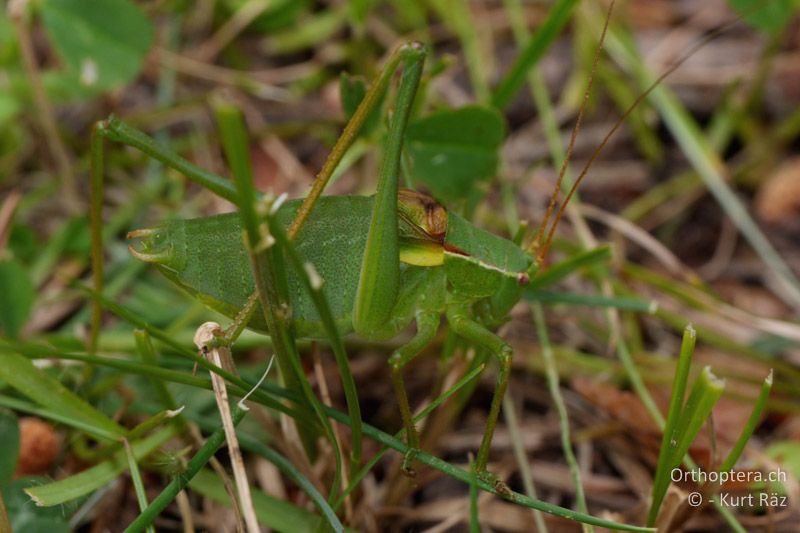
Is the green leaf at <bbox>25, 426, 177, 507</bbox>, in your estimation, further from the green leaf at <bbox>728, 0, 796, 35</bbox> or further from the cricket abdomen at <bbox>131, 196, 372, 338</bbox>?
the green leaf at <bbox>728, 0, 796, 35</bbox>

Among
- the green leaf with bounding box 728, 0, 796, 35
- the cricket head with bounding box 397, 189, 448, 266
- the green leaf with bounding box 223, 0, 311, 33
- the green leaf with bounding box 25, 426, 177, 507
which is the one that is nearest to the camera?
the green leaf with bounding box 25, 426, 177, 507

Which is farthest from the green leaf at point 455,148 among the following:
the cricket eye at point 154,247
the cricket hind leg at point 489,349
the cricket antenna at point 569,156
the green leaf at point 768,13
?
the green leaf at point 768,13

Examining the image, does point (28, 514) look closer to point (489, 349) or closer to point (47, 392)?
point (47, 392)

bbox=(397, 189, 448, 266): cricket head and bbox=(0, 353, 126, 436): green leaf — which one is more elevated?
bbox=(397, 189, 448, 266): cricket head

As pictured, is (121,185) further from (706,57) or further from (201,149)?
(706,57)

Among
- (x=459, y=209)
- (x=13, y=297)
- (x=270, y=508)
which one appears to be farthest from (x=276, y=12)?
(x=270, y=508)

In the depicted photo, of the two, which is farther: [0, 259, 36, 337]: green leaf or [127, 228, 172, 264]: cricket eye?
[0, 259, 36, 337]: green leaf

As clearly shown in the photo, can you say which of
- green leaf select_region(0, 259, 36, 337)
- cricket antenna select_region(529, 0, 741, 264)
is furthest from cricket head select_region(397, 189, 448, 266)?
green leaf select_region(0, 259, 36, 337)

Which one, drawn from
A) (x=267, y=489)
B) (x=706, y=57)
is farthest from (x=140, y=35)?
(x=706, y=57)
